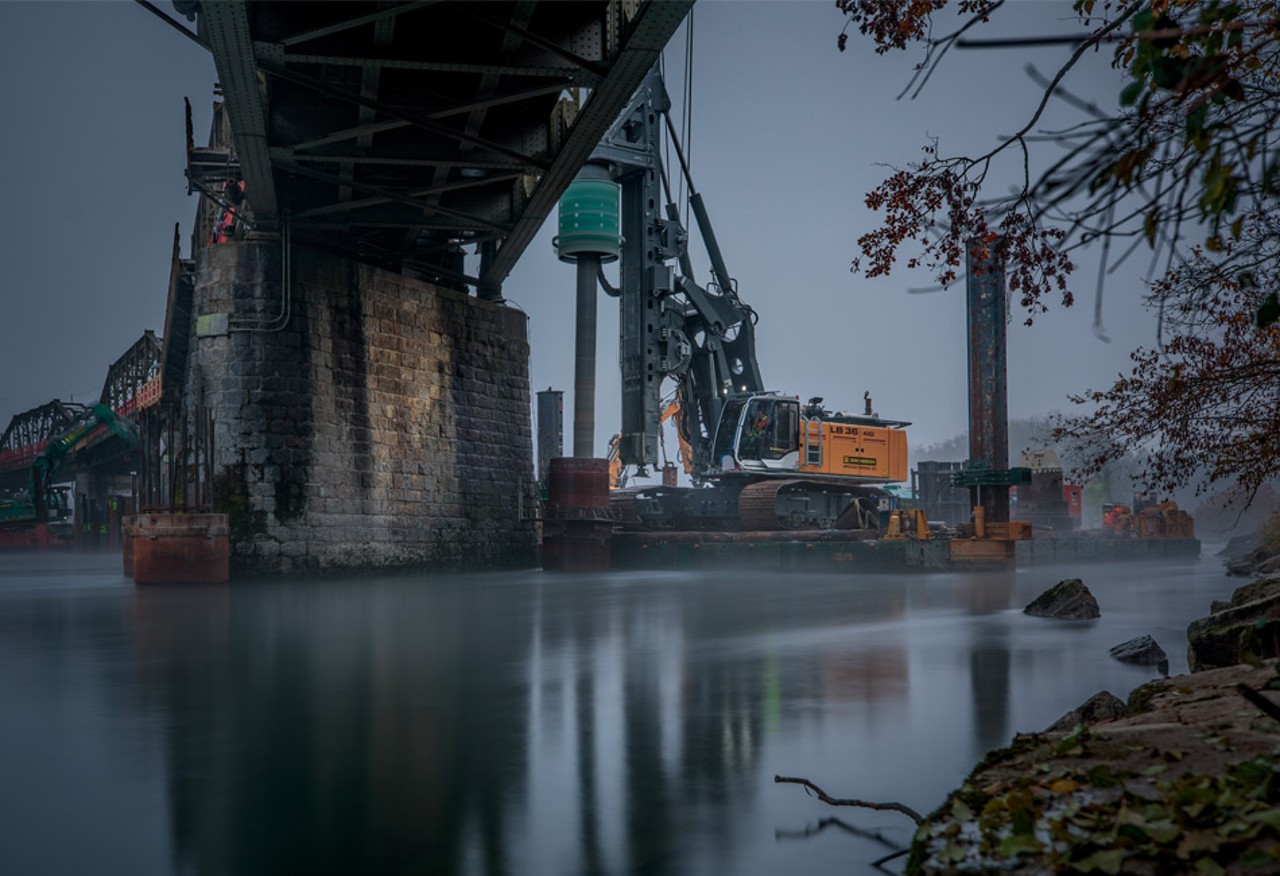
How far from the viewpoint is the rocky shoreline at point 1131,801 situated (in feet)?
8.73

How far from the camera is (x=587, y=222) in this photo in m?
37.9

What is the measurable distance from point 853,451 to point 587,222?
12.8m

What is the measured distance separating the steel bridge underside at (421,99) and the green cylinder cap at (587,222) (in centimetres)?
1622

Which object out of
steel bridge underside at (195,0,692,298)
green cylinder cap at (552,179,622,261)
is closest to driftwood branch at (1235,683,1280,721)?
steel bridge underside at (195,0,692,298)

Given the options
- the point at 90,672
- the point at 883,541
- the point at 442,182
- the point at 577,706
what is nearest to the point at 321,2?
the point at 442,182

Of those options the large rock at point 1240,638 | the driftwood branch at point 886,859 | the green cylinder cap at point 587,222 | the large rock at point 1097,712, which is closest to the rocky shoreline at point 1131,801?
the driftwood branch at point 886,859

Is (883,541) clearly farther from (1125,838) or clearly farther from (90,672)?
(1125,838)

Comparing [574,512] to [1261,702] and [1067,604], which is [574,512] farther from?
[1261,702]

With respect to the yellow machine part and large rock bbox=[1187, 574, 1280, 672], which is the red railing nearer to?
the yellow machine part

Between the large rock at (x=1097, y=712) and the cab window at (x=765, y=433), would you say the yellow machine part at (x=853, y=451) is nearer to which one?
the cab window at (x=765, y=433)

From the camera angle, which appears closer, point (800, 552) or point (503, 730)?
point (503, 730)

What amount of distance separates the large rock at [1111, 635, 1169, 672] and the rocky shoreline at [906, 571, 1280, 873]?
5801mm

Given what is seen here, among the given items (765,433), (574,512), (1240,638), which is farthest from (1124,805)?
(765,433)

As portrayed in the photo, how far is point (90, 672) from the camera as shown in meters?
9.55
